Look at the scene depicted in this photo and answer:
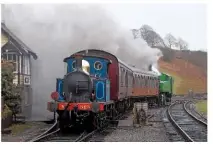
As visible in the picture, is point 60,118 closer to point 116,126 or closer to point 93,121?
point 93,121

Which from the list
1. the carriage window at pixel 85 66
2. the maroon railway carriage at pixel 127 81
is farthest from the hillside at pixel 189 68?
the carriage window at pixel 85 66

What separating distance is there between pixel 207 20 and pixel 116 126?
153 inches

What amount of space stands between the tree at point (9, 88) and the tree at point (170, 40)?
374 cm

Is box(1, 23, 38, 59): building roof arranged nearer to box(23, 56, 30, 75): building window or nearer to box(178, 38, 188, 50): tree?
box(23, 56, 30, 75): building window

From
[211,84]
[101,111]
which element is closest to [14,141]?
[101,111]

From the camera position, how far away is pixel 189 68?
10805 mm

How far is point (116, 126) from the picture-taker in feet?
38.0

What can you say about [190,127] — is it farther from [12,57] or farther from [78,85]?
[12,57]

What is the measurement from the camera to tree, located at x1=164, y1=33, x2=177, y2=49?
1039 cm

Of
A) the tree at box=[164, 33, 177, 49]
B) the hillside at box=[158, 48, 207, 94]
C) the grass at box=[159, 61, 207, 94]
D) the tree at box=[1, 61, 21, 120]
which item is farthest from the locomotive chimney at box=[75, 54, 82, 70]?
the grass at box=[159, 61, 207, 94]

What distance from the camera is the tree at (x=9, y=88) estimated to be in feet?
34.7

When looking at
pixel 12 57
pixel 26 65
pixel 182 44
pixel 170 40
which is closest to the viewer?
pixel 182 44

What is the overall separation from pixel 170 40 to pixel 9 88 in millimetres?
3956

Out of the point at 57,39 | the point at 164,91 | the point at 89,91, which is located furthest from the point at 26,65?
the point at 164,91
